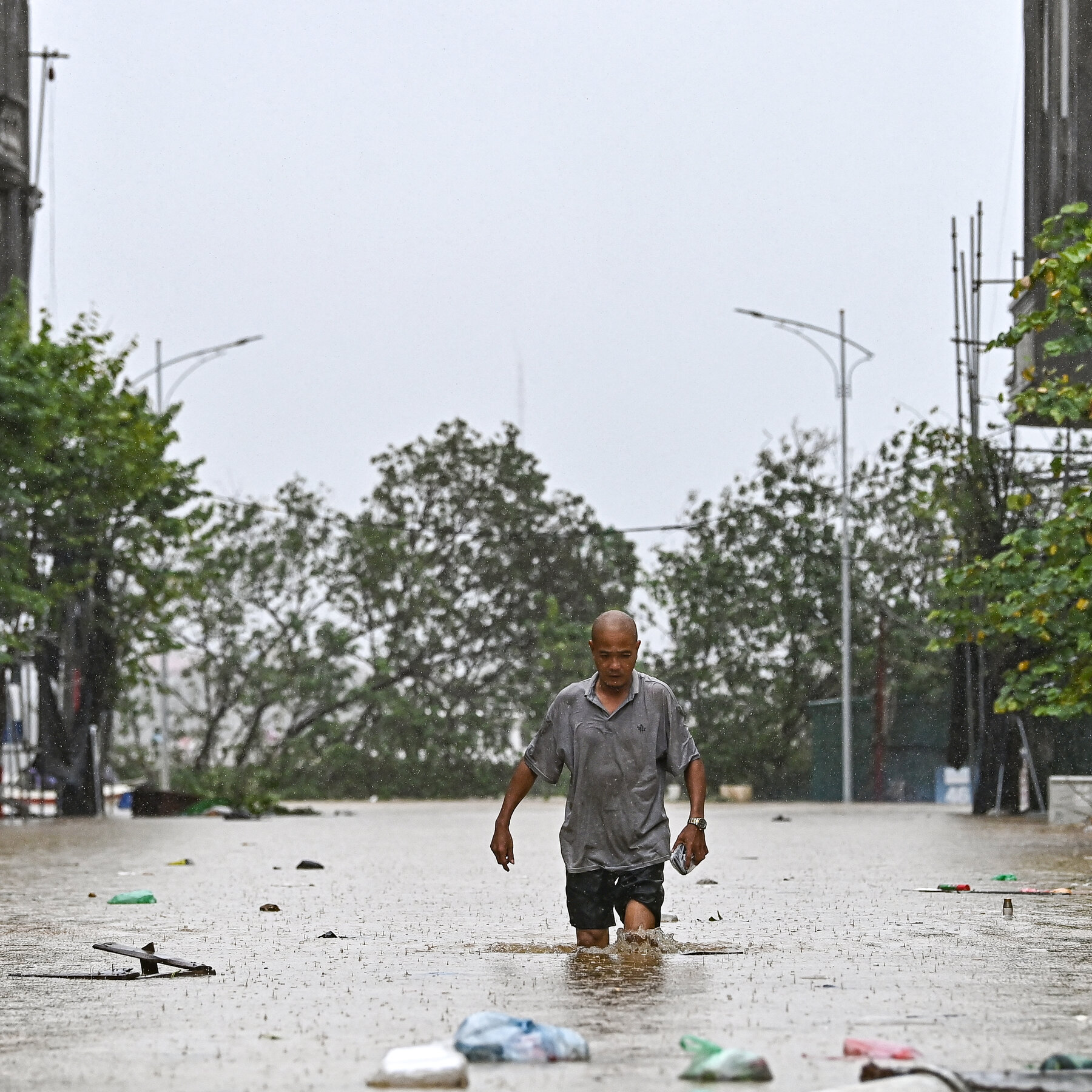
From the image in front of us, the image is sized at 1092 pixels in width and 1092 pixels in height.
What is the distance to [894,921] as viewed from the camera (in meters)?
9.73

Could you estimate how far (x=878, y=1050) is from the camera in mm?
5156

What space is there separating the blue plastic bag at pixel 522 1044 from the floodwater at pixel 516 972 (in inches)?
3.2

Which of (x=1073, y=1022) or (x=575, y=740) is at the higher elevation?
(x=575, y=740)

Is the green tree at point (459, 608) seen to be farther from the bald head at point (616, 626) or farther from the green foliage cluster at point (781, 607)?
the bald head at point (616, 626)

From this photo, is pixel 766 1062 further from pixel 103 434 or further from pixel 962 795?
pixel 962 795

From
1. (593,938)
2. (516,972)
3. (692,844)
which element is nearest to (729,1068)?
(516,972)

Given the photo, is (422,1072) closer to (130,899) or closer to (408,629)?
(130,899)

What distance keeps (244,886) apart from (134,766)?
143ft

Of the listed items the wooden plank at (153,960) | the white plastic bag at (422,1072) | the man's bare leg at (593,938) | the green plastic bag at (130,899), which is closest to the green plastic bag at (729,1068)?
the white plastic bag at (422,1072)

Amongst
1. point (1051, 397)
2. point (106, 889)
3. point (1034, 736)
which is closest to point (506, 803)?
point (106, 889)

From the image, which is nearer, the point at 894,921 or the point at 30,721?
the point at 894,921

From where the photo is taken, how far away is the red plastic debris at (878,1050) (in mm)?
5055

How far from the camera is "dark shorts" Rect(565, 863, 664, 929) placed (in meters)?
7.99

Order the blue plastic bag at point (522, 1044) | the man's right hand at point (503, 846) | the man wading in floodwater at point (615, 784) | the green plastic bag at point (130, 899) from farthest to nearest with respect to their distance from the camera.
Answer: the green plastic bag at point (130, 899) → the man's right hand at point (503, 846) → the man wading in floodwater at point (615, 784) → the blue plastic bag at point (522, 1044)
